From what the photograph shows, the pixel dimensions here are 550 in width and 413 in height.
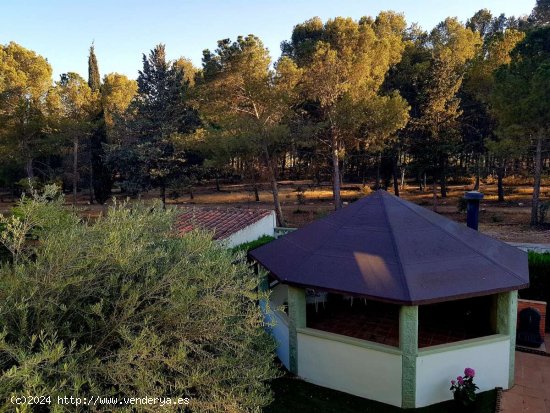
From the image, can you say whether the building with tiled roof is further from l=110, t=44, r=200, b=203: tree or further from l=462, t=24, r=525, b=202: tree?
l=462, t=24, r=525, b=202: tree

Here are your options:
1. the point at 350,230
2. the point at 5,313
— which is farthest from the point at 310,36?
the point at 5,313

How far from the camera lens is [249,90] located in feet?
74.7

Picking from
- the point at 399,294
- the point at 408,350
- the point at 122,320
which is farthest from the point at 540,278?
the point at 122,320

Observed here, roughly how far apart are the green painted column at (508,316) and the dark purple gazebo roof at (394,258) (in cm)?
44

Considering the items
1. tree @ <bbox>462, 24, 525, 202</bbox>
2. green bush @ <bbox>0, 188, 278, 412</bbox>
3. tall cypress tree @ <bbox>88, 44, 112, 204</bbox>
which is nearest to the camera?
green bush @ <bbox>0, 188, 278, 412</bbox>

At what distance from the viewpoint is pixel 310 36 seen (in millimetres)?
38938

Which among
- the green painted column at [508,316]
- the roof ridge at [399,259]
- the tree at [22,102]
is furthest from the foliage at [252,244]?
the tree at [22,102]

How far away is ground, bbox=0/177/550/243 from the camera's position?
23.9 metres

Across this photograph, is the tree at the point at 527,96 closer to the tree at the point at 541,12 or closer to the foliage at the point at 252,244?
the foliage at the point at 252,244

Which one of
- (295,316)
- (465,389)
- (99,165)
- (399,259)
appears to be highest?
(99,165)

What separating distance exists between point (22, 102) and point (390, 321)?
3181cm

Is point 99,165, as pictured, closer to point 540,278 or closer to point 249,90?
point 249,90

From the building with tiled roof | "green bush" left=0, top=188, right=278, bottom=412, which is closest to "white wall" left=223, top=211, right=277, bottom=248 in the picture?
the building with tiled roof

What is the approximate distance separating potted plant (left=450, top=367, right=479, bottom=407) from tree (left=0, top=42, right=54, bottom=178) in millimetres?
33773
